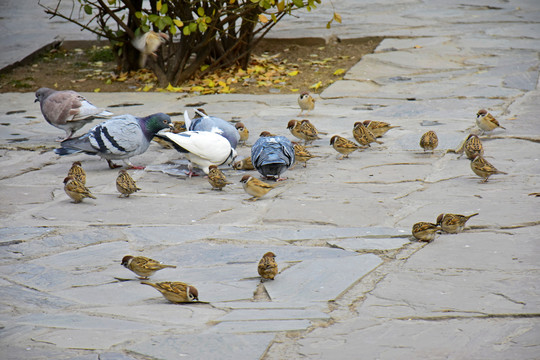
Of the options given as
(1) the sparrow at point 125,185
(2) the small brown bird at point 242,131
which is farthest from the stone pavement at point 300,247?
(2) the small brown bird at point 242,131

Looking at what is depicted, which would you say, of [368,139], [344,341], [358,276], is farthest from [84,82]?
[344,341]

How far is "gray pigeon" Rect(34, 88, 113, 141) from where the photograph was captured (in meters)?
8.41

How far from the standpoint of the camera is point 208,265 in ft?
15.6

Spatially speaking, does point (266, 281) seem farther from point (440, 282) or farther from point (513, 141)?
point (513, 141)

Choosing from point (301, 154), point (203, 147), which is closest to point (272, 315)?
point (203, 147)

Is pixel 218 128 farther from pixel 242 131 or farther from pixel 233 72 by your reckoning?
pixel 233 72

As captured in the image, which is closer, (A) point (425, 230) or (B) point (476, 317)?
(B) point (476, 317)

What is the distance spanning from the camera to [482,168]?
6328 millimetres

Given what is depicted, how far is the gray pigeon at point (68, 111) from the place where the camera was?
841 centimetres

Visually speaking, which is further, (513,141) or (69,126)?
(69,126)

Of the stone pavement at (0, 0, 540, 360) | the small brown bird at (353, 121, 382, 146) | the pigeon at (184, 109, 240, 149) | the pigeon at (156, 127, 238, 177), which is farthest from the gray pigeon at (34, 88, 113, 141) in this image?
the small brown bird at (353, 121, 382, 146)

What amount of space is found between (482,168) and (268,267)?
112 inches

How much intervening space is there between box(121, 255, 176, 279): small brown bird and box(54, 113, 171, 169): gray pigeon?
2.90 metres

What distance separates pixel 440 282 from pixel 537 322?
740 millimetres
